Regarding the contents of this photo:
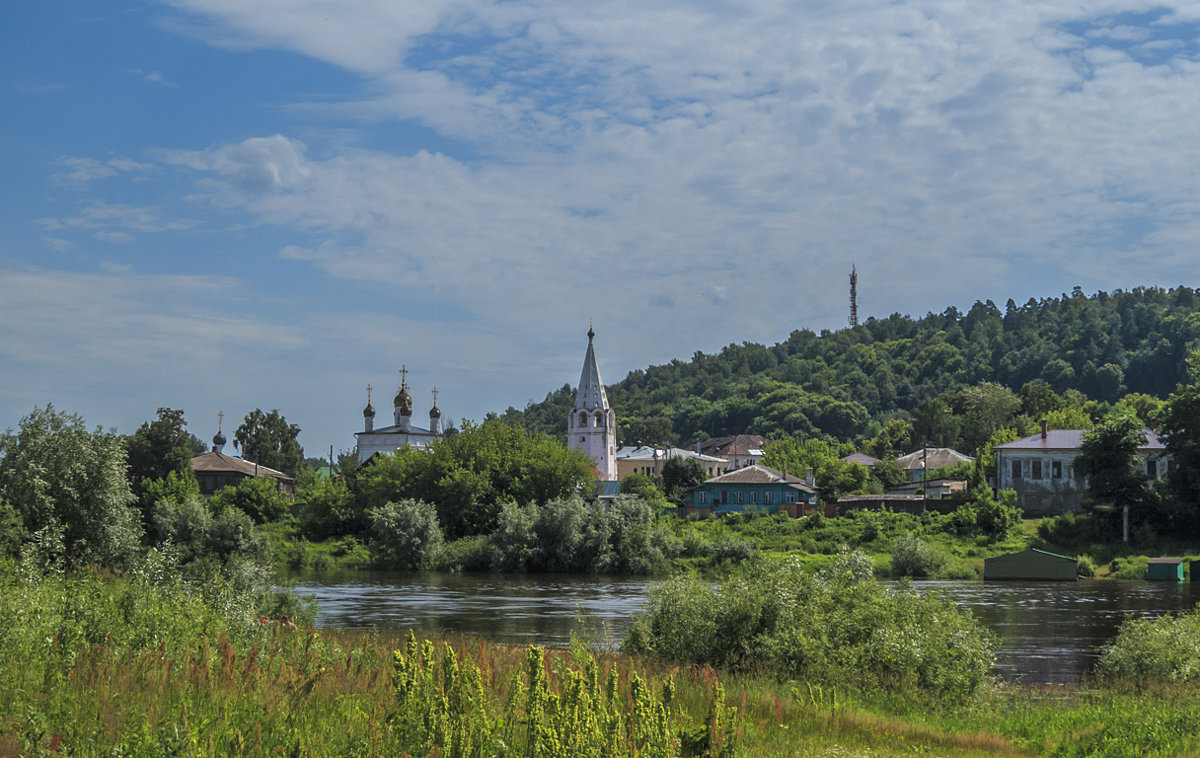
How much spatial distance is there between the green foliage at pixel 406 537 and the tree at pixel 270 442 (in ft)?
204

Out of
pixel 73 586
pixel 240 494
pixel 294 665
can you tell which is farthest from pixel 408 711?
pixel 240 494

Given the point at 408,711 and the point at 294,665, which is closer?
the point at 408,711

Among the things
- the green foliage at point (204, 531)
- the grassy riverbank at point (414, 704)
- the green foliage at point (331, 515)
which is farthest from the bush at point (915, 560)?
the grassy riverbank at point (414, 704)

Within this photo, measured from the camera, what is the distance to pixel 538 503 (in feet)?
268

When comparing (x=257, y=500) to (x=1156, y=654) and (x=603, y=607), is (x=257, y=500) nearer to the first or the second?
(x=603, y=607)

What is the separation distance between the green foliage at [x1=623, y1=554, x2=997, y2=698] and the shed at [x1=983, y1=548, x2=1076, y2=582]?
45.3 metres

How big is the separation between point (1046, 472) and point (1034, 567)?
75.3 ft

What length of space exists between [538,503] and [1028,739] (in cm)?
6691

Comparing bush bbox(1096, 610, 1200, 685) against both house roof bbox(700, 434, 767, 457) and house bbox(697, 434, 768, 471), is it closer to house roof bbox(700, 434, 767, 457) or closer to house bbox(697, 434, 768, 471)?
house bbox(697, 434, 768, 471)

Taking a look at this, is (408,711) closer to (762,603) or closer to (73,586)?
(73,586)

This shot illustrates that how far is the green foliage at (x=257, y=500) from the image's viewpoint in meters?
86.0

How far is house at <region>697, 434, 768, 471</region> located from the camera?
157 m

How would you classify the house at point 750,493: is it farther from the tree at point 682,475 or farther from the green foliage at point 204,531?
the green foliage at point 204,531

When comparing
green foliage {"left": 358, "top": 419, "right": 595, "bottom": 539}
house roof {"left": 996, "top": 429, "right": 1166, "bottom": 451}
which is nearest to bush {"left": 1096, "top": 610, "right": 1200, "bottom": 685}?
green foliage {"left": 358, "top": 419, "right": 595, "bottom": 539}
